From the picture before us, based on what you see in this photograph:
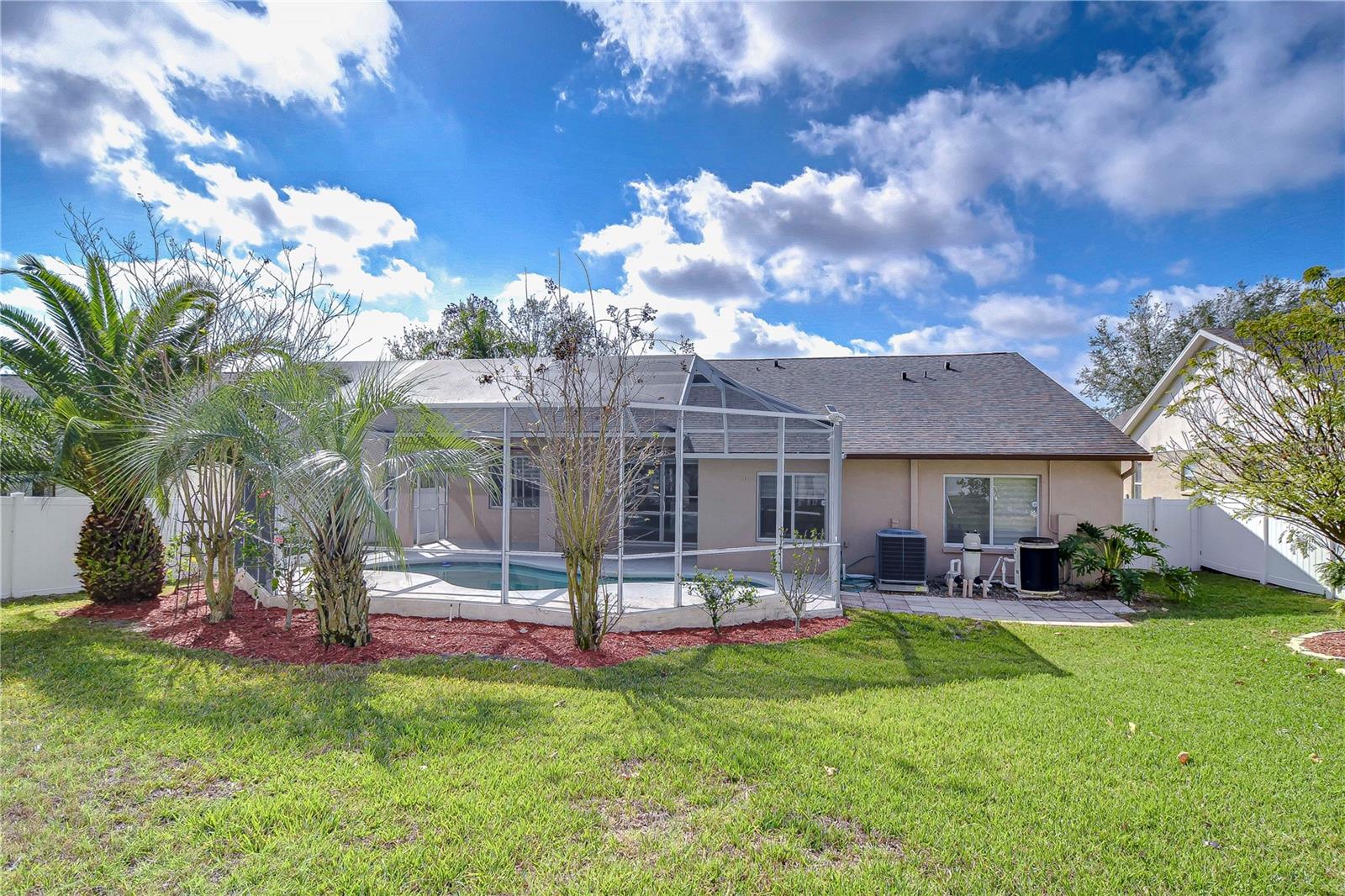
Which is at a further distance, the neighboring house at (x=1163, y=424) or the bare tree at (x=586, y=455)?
the neighboring house at (x=1163, y=424)

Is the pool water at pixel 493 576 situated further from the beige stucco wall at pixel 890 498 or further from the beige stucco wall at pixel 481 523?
the beige stucco wall at pixel 481 523

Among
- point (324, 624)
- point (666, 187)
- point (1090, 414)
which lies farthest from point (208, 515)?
point (1090, 414)

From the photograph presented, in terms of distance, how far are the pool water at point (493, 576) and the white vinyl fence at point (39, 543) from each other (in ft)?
17.1

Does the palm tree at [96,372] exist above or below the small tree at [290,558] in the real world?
above

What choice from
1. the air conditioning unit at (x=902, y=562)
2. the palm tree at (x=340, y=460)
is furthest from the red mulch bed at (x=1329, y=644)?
the palm tree at (x=340, y=460)

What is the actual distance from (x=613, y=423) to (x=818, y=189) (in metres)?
6.69

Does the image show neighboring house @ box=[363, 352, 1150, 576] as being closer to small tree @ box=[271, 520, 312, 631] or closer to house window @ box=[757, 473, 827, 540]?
house window @ box=[757, 473, 827, 540]

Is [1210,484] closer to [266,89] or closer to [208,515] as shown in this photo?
[208,515]

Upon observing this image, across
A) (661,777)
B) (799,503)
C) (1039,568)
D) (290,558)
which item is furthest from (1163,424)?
(290,558)

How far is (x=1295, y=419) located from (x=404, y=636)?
12.4 m

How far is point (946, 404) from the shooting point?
1403 cm

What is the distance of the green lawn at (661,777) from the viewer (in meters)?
2.96

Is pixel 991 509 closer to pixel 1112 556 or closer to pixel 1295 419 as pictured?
pixel 1112 556

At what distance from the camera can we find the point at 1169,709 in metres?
5.32
